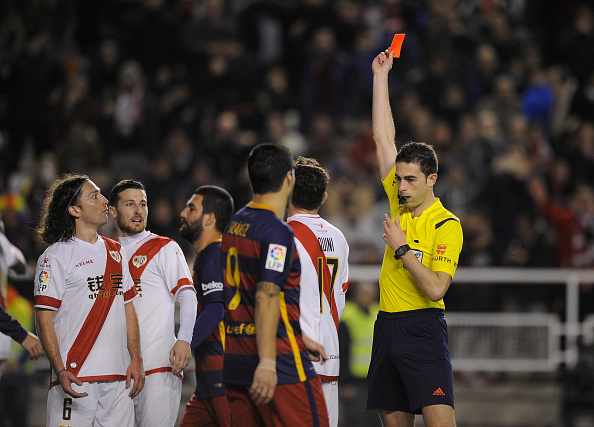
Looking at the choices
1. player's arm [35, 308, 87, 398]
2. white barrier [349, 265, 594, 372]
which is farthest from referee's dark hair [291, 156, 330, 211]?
white barrier [349, 265, 594, 372]

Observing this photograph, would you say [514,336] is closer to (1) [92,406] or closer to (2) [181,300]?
(2) [181,300]

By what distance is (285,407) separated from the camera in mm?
5441

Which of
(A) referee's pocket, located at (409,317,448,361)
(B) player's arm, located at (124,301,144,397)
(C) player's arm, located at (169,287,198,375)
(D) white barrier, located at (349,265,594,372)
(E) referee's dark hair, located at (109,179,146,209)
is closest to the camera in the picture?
(A) referee's pocket, located at (409,317,448,361)

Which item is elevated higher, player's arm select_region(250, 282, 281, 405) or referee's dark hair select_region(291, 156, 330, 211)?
referee's dark hair select_region(291, 156, 330, 211)

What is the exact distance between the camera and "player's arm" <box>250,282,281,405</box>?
524 cm

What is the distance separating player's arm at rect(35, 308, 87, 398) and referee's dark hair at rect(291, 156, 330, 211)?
204 centimetres

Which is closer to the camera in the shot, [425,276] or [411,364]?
[425,276]

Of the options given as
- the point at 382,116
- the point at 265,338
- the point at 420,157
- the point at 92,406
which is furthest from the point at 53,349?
the point at 382,116

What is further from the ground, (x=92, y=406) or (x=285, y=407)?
(x=285, y=407)

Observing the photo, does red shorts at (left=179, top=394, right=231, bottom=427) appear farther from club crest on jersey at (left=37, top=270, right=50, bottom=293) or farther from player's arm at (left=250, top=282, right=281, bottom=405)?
player's arm at (left=250, top=282, right=281, bottom=405)

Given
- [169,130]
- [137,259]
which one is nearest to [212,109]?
[169,130]

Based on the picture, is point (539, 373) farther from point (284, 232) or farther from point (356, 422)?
point (284, 232)

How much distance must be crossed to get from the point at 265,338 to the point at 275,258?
19.2 inches

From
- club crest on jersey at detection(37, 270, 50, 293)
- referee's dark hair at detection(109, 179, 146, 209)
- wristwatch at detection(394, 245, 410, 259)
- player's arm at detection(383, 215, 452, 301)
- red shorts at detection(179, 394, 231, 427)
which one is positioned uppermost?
referee's dark hair at detection(109, 179, 146, 209)
